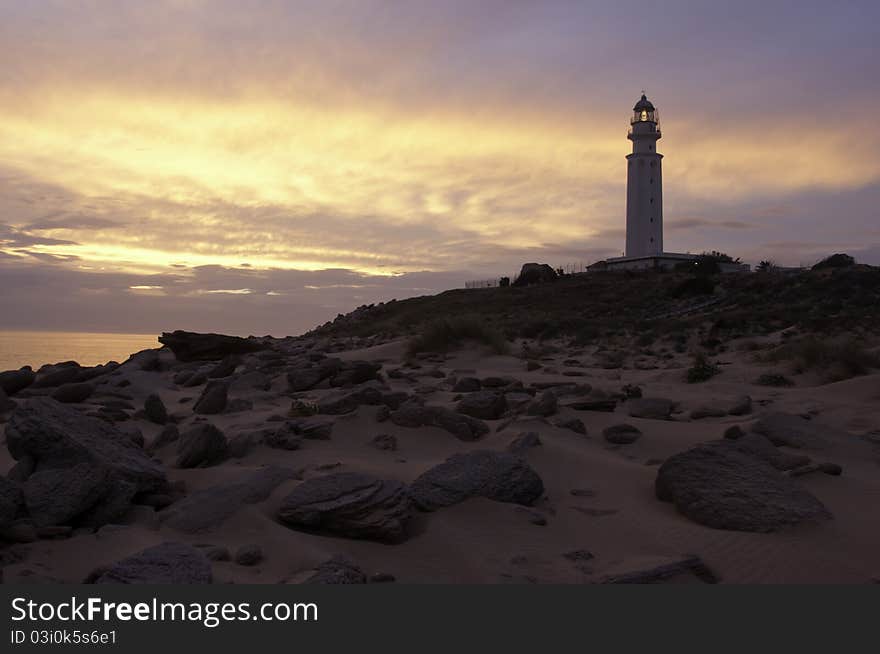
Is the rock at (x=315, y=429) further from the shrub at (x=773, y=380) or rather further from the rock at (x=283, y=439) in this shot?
the shrub at (x=773, y=380)

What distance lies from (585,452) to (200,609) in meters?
4.12

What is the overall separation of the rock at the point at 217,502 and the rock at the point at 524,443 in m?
2.13

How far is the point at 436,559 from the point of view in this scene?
462 centimetres

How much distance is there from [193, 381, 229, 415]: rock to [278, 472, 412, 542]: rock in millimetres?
4092

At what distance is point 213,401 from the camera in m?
8.88

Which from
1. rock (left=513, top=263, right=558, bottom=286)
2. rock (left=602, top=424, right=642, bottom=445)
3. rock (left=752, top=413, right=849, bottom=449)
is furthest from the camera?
rock (left=513, top=263, right=558, bottom=286)

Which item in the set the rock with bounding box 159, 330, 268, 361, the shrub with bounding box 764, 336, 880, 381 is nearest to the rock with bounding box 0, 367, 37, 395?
→ the rock with bounding box 159, 330, 268, 361

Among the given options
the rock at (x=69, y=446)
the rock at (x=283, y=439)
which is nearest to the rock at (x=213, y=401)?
the rock at (x=283, y=439)

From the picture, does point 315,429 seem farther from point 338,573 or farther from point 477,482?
point 338,573

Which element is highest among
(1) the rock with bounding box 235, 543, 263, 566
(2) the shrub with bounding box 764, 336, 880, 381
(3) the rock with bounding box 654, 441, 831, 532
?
(2) the shrub with bounding box 764, 336, 880, 381

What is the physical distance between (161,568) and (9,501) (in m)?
1.33

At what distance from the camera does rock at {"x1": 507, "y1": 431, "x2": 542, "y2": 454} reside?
21.4 ft

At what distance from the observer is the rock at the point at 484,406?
27.1 ft

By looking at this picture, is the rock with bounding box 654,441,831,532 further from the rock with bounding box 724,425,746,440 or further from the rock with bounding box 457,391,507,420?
the rock with bounding box 457,391,507,420
